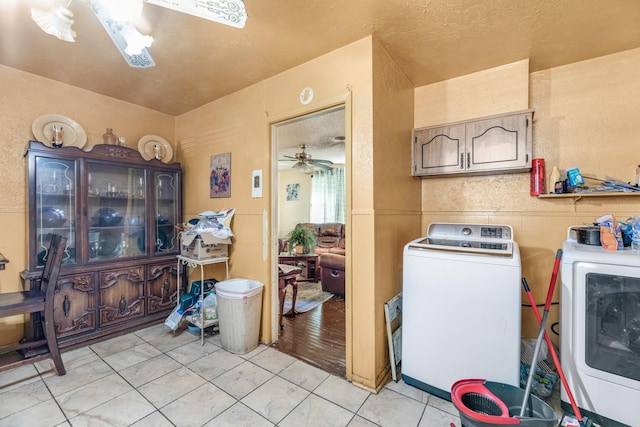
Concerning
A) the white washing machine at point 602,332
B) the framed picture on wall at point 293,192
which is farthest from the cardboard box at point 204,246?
the framed picture on wall at point 293,192

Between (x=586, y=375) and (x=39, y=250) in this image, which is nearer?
(x=586, y=375)

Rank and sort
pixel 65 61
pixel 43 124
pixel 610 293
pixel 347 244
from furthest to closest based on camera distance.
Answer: pixel 43 124 → pixel 65 61 → pixel 347 244 → pixel 610 293

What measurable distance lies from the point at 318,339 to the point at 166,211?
7.75 ft

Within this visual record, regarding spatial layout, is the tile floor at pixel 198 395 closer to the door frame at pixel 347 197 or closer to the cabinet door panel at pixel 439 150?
the door frame at pixel 347 197

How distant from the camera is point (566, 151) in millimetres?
2285

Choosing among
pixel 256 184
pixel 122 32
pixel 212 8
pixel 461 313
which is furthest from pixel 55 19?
pixel 461 313

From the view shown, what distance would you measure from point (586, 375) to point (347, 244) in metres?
1.60

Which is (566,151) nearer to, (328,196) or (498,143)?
(498,143)

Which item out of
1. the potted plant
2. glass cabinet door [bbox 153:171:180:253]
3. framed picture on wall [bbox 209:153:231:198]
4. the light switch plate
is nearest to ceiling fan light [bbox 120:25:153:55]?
the light switch plate

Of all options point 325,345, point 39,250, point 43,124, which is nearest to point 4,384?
point 39,250

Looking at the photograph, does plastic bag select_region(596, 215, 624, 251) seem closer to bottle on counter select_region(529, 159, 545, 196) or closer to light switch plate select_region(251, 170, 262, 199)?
bottle on counter select_region(529, 159, 545, 196)

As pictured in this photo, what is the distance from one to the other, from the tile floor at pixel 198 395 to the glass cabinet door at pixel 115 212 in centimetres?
101

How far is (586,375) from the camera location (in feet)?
5.23

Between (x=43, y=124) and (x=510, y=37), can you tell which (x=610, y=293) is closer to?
(x=510, y=37)
